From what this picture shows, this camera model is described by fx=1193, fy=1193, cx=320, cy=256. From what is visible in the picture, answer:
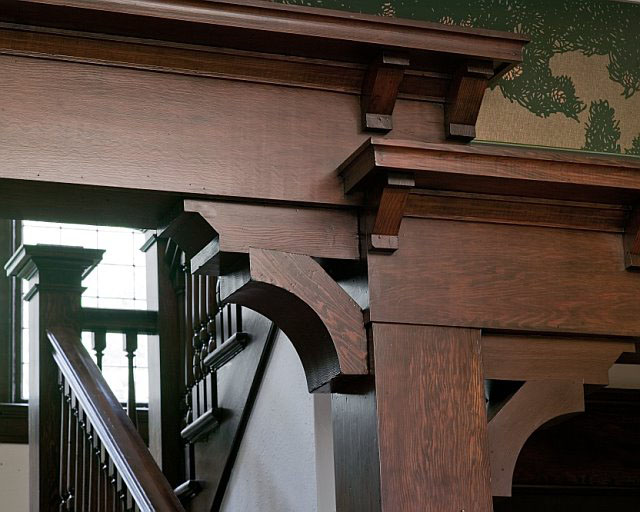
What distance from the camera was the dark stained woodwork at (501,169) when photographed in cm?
241

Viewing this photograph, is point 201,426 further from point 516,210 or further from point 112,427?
point 516,210

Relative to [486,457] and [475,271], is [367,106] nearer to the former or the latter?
[475,271]

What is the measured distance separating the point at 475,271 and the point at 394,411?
381 millimetres

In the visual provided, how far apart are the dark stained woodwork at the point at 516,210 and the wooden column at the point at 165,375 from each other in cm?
207

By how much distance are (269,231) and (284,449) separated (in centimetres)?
108

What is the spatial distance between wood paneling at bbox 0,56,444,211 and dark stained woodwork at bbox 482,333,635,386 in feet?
1.53

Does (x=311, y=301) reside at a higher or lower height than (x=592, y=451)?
higher

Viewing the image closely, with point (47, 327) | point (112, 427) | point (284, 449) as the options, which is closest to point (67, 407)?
point (47, 327)

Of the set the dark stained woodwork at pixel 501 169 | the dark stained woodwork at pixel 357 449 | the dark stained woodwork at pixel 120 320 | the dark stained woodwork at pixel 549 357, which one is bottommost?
the dark stained woodwork at pixel 357 449

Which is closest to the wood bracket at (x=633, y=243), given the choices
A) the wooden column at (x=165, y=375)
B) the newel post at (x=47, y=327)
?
the newel post at (x=47, y=327)

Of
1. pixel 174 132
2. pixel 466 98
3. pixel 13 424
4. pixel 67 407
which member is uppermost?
pixel 466 98

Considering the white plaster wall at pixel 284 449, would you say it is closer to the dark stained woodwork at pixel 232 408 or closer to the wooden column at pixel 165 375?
the dark stained woodwork at pixel 232 408

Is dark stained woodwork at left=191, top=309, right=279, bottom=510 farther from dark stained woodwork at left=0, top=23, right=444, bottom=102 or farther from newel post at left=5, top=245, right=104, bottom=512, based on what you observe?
dark stained woodwork at left=0, top=23, right=444, bottom=102

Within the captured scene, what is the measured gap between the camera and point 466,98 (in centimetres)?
261
